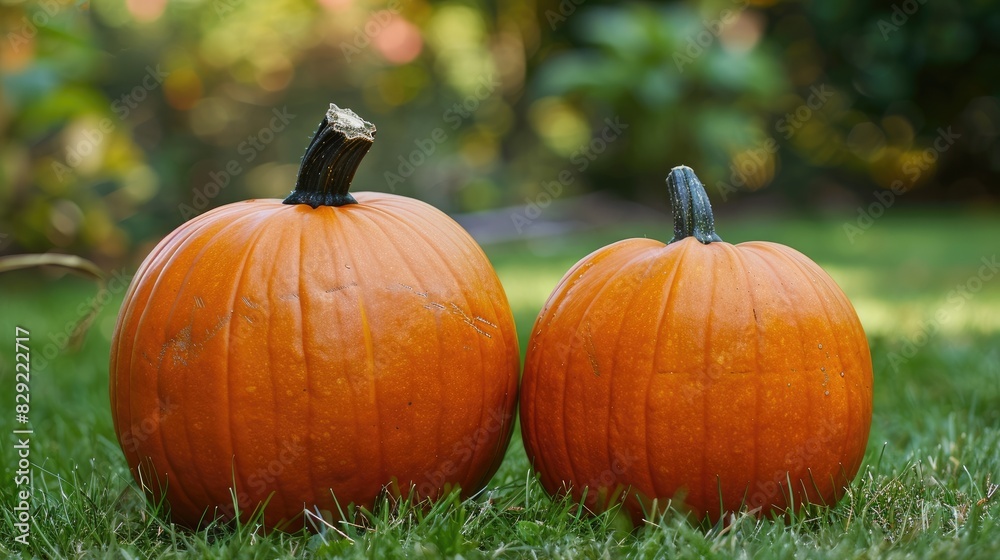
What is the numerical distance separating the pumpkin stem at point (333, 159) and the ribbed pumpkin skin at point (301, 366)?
0.09 meters

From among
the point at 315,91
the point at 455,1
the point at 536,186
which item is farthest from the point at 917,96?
the point at 315,91

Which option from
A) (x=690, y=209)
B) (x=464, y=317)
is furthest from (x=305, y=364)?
(x=690, y=209)

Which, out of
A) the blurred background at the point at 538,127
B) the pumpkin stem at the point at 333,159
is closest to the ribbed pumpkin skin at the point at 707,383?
the pumpkin stem at the point at 333,159

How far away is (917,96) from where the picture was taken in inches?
385

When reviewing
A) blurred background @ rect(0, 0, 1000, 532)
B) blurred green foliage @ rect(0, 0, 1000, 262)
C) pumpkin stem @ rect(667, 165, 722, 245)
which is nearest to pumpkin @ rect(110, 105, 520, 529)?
pumpkin stem @ rect(667, 165, 722, 245)

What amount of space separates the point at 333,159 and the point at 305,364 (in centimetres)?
49

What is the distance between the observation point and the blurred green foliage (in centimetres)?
732

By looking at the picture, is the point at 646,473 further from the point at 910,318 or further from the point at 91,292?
the point at 91,292

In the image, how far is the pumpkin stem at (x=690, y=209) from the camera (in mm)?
1990

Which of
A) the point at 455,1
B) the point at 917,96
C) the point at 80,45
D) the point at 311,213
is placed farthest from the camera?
the point at 455,1

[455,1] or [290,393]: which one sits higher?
[455,1]

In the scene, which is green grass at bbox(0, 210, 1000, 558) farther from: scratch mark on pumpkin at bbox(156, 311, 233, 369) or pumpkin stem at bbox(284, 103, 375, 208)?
pumpkin stem at bbox(284, 103, 375, 208)

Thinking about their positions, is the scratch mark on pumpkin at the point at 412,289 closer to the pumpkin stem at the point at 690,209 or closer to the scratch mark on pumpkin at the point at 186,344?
the scratch mark on pumpkin at the point at 186,344

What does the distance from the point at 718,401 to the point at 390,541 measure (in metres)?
0.70
